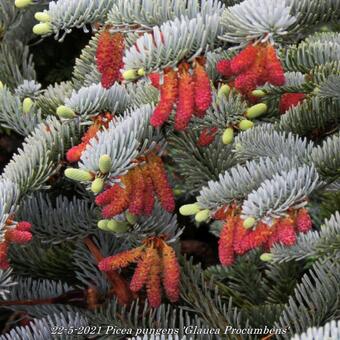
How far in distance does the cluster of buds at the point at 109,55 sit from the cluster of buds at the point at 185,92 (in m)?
0.07

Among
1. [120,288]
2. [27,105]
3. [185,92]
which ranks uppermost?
[27,105]

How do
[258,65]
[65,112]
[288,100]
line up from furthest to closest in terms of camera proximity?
1. [288,100]
2. [65,112]
3. [258,65]

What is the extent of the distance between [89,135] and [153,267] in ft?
0.56

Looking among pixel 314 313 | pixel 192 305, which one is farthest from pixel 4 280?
pixel 314 313

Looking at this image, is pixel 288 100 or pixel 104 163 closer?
pixel 104 163

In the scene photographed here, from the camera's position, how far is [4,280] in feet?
2.41

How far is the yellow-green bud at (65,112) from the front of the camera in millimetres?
682

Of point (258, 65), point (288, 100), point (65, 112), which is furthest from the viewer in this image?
point (288, 100)

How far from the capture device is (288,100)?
840 mm

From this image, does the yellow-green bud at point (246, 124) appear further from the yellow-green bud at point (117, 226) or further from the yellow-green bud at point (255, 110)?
the yellow-green bud at point (117, 226)

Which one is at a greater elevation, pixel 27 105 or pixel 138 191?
pixel 27 105

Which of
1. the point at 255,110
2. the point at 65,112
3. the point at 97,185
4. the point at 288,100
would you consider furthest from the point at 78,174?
the point at 288,100

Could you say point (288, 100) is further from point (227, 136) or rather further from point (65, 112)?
point (65, 112)

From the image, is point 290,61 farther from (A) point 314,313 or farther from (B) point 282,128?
(A) point 314,313
